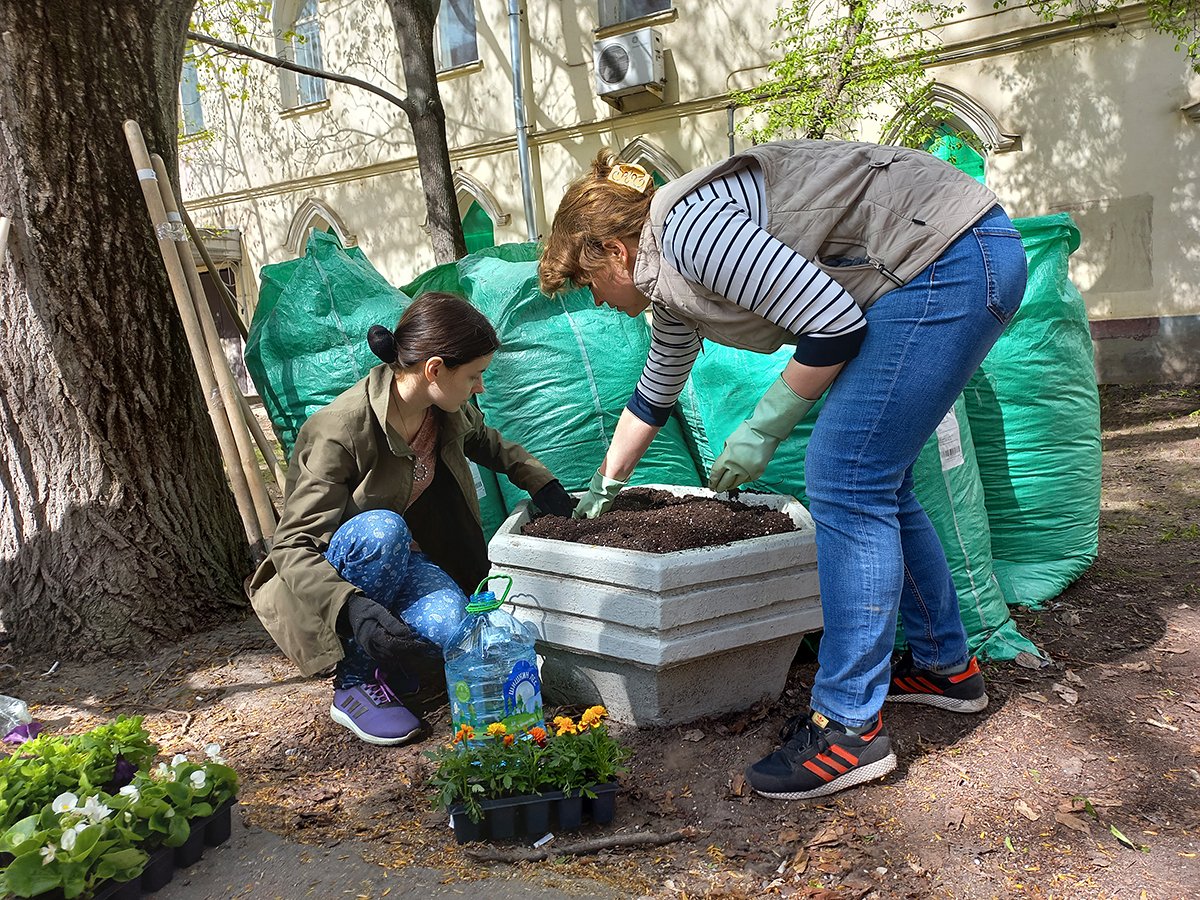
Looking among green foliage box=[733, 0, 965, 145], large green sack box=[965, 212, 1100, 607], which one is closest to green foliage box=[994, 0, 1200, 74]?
green foliage box=[733, 0, 965, 145]

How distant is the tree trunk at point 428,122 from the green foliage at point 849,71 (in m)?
2.37

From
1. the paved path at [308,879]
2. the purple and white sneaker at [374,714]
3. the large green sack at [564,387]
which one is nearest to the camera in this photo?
the paved path at [308,879]

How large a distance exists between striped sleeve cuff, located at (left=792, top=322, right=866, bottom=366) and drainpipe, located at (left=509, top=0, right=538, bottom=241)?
29.0ft

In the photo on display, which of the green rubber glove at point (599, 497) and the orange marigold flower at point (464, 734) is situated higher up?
the green rubber glove at point (599, 497)

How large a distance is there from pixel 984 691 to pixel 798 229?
1.18 m

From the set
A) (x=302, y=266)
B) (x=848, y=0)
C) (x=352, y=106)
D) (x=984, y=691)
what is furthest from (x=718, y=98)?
(x=984, y=691)

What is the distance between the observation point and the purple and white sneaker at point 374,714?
85.6 inches

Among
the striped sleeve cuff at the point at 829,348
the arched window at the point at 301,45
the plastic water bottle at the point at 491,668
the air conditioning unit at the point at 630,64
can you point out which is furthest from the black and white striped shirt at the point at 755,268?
the arched window at the point at 301,45

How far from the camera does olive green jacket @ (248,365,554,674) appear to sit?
203cm

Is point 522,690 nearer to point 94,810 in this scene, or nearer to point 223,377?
point 94,810

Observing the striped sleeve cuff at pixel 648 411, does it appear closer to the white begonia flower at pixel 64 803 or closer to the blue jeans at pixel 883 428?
the blue jeans at pixel 883 428

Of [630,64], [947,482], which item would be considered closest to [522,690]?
[947,482]

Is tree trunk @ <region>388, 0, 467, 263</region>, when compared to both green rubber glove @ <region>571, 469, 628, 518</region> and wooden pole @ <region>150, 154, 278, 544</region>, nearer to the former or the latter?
wooden pole @ <region>150, 154, 278, 544</region>

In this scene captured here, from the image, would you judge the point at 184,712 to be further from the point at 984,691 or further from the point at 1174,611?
the point at 1174,611
